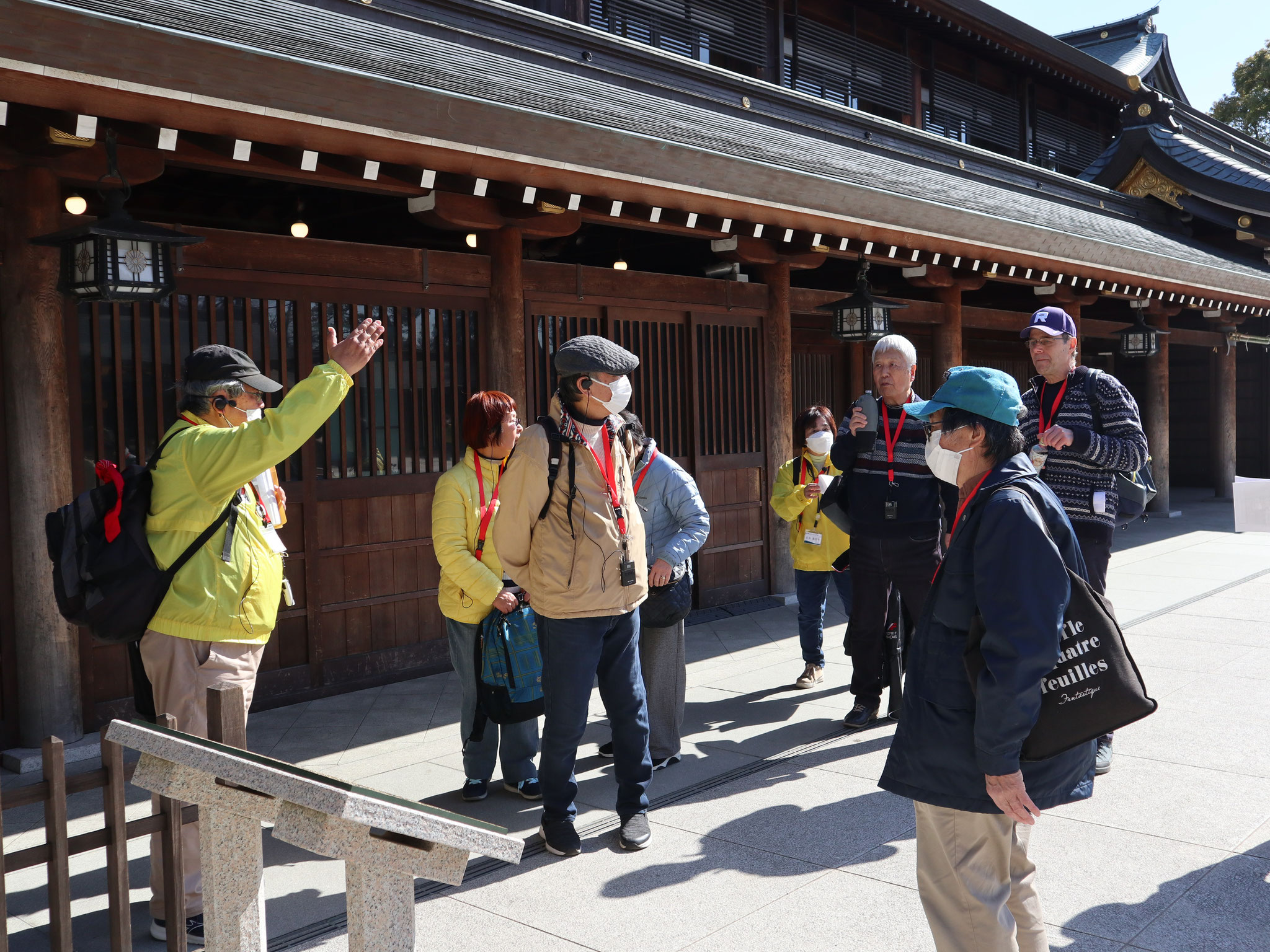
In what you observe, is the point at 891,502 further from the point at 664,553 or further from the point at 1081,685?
the point at 1081,685

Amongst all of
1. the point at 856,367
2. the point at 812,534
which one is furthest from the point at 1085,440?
the point at 856,367

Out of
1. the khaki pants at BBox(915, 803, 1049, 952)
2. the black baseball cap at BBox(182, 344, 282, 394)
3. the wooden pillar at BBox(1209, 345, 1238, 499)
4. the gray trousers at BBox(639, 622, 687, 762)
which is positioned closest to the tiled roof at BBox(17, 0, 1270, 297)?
the black baseball cap at BBox(182, 344, 282, 394)

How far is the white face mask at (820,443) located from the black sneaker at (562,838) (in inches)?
116

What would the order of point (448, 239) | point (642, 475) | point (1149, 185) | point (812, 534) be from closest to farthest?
point (642, 475) → point (812, 534) → point (448, 239) → point (1149, 185)

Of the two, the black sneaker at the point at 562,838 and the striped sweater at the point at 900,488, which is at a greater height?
the striped sweater at the point at 900,488

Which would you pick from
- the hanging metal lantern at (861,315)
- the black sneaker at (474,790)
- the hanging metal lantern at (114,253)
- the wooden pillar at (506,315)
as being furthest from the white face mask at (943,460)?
the hanging metal lantern at (861,315)

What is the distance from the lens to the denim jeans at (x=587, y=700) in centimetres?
370

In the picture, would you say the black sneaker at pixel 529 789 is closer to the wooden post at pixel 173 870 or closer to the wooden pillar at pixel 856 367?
the wooden post at pixel 173 870

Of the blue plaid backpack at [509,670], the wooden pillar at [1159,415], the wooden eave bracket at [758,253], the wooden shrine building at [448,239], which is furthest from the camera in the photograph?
the wooden pillar at [1159,415]

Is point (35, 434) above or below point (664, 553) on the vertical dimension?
above

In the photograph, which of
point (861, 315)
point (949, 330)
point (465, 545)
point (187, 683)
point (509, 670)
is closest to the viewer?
point (187, 683)

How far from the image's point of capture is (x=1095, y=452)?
4.34 metres

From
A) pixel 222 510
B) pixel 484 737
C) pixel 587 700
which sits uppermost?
pixel 222 510

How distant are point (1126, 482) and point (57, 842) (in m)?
4.14
